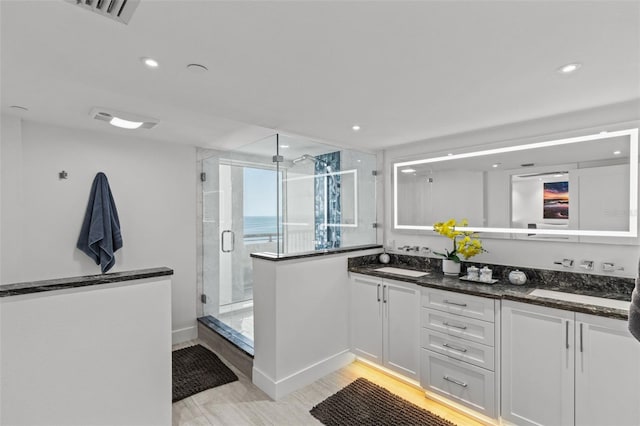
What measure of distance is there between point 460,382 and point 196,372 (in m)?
2.30

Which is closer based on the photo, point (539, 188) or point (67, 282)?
point (67, 282)

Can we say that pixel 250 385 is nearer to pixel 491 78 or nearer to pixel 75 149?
pixel 75 149

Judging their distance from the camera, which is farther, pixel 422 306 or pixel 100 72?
pixel 422 306

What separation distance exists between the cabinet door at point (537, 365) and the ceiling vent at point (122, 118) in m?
3.09

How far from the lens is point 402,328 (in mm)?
2723

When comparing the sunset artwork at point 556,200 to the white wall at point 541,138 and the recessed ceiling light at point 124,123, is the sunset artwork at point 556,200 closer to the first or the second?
the white wall at point 541,138

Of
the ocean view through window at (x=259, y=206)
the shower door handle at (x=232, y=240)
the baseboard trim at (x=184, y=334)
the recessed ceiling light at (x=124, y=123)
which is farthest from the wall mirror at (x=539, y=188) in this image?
the baseboard trim at (x=184, y=334)

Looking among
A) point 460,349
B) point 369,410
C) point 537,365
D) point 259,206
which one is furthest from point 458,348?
point 259,206

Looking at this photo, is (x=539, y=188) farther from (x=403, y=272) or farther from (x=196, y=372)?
(x=196, y=372)

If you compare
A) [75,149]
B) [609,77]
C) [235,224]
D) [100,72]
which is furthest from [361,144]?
[75,149]

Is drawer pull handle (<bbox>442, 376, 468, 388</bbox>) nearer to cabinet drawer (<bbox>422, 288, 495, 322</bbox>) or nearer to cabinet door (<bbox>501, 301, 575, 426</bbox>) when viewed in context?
cabinet door (<bbox>501, 301, 575, 426</bbox>)

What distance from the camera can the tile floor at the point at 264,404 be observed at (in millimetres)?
2254

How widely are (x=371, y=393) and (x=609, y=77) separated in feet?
8.76

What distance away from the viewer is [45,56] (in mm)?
1493
